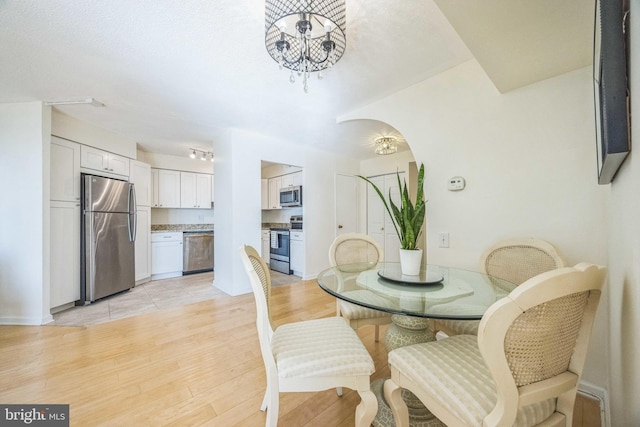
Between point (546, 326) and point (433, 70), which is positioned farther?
point (433, 70)

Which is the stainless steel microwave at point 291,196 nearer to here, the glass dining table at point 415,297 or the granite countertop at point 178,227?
the granite countertop at point 178,227

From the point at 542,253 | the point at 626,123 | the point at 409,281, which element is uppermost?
the point at 626,123

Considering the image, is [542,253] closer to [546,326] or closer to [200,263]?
[546,326]

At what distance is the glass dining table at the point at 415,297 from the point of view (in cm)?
103

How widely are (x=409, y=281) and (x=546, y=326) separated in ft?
2.22

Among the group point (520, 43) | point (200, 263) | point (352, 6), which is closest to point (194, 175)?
point (200, 263)

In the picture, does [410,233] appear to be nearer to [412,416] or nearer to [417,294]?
[417,294]

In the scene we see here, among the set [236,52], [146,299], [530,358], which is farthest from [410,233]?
[146,299]

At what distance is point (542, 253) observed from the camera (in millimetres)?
1440

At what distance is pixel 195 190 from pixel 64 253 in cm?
237

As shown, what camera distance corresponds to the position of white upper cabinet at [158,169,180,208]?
4551 millimetres

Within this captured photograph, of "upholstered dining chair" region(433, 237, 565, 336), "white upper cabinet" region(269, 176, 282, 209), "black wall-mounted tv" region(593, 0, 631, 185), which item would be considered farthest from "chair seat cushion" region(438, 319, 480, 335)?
"white upper cabinet" region(269, 176, 282, 209)

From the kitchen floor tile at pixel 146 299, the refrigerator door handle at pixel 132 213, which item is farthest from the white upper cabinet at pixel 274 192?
the refrigerator door handle at pixel 132 213

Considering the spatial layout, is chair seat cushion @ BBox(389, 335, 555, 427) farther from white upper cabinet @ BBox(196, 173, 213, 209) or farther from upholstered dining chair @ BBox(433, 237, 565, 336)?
white upper cabinet @ BBox(196, 173, 213, 209)
